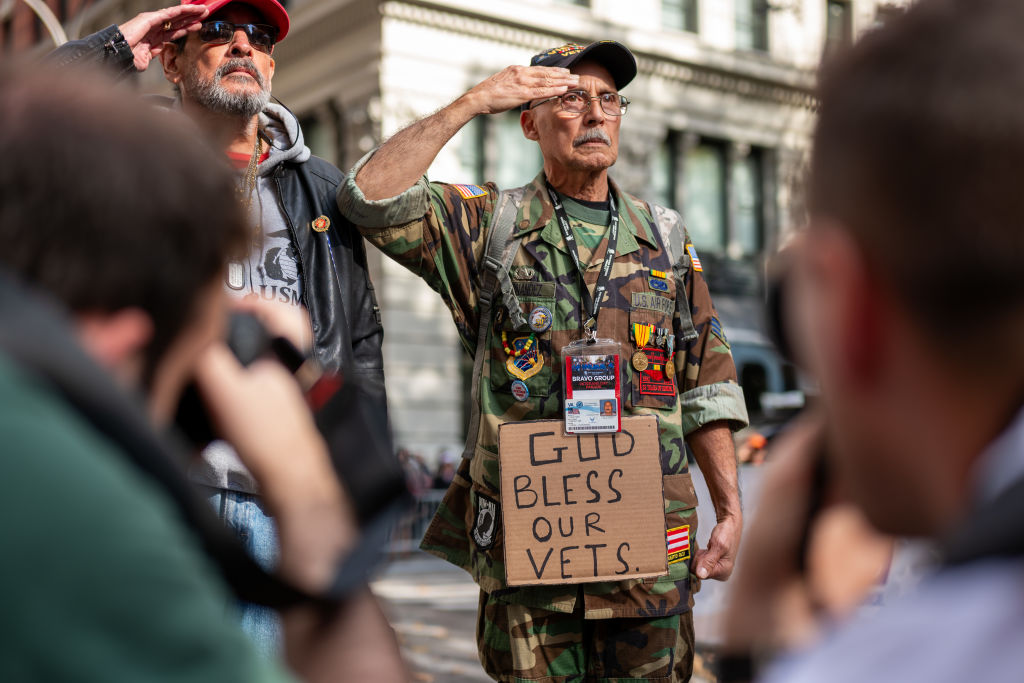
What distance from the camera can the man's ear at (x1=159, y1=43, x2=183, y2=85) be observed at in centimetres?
360

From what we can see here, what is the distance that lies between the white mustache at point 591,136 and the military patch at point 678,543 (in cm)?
133

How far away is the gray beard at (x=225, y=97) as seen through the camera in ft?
11.2

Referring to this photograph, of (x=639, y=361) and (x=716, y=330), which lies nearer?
(x=639, y=361)

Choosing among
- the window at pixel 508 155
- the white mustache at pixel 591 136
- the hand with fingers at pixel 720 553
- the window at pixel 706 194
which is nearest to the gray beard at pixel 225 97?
the white mustache at pixel 591 136

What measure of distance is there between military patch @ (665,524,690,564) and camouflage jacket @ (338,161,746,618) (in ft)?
0.06

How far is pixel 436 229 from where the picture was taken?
11.7 feet

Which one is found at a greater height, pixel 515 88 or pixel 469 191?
pixel 515 88

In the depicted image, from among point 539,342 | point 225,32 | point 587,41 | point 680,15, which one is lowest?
point 539,342

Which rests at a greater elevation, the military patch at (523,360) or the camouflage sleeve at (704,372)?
the military patch at (523,360)

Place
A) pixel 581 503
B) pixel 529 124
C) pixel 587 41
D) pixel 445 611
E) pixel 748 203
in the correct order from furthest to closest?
pixel 748 203, pixel 587 41, pixel 445 611, pixel 529 124, pixel 581 503

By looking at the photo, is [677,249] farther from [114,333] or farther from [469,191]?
[114,333]

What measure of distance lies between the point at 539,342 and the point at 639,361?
0.34 m

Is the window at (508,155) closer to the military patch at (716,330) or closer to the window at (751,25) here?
the window at (751,25)

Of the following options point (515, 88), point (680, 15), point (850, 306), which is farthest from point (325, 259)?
point (680, 15)
